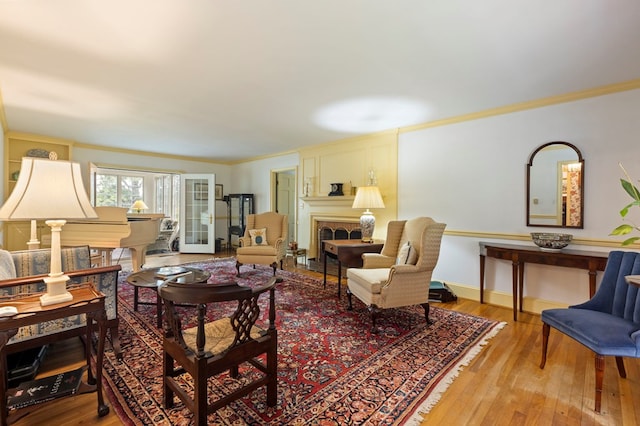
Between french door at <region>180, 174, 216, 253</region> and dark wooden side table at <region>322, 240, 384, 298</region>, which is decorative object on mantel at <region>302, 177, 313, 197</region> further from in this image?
french door at <region>180, 174, 216, 253</region>

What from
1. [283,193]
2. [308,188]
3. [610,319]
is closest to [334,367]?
[610,319]

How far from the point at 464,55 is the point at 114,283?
11.1 feet

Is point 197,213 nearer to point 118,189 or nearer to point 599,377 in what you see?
point 118,189

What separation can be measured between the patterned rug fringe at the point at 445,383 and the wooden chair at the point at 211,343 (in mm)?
802

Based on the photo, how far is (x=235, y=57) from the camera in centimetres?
237

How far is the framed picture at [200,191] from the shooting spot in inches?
282

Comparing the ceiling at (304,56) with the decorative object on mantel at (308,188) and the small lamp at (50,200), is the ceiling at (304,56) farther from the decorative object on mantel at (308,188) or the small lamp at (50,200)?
the decorative object on mantel at (308,188)

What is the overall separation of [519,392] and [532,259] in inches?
63.9

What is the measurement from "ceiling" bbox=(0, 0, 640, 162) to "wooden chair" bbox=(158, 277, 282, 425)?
5.49 ft

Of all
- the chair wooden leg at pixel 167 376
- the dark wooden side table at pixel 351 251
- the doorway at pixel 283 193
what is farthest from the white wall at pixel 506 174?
the chair wooden leg at pixel 167 376

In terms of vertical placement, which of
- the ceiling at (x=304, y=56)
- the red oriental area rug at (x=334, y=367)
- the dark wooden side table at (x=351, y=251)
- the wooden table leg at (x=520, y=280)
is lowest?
the red oriental area rug at (x=334, y=367)

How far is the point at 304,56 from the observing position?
2348mm

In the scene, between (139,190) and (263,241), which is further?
(139,190)

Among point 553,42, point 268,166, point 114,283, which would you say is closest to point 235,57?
point 114,283
